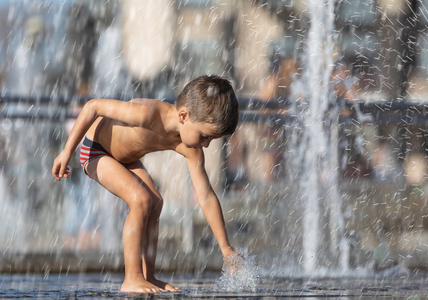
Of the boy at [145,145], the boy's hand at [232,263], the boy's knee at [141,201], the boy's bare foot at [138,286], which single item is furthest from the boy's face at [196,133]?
the boy's bare foot at [138,286]

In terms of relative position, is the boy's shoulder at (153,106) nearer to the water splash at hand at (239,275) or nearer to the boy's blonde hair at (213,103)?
the boy's blonde hair at (213,103)

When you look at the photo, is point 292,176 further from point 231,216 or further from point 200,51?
point 200,51

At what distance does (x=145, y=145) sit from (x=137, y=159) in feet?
0.61

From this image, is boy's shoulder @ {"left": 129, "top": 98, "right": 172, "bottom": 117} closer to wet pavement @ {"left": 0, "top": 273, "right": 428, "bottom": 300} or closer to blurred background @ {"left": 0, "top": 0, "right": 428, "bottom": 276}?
wet pavement @ {"left": 0, "top": 273, "right": 428, "bottom": 300}

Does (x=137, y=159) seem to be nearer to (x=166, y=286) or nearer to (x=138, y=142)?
(x=138, y=142)

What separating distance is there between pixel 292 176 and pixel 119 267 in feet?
5.80

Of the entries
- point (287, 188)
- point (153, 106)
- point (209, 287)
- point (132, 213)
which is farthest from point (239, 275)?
point (287, 188)

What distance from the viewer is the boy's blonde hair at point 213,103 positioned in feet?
8.41

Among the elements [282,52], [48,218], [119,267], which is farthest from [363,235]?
[282,52]

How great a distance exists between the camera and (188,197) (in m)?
4.13

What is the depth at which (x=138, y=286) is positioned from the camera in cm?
262

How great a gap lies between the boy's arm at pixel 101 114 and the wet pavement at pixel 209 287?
0.47 m

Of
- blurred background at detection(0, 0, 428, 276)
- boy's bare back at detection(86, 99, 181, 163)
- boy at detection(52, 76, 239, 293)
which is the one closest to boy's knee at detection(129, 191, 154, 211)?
boy at detection(52, 76, 239, 293)

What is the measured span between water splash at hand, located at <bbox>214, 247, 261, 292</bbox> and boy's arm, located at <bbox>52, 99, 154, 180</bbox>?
627 mm
